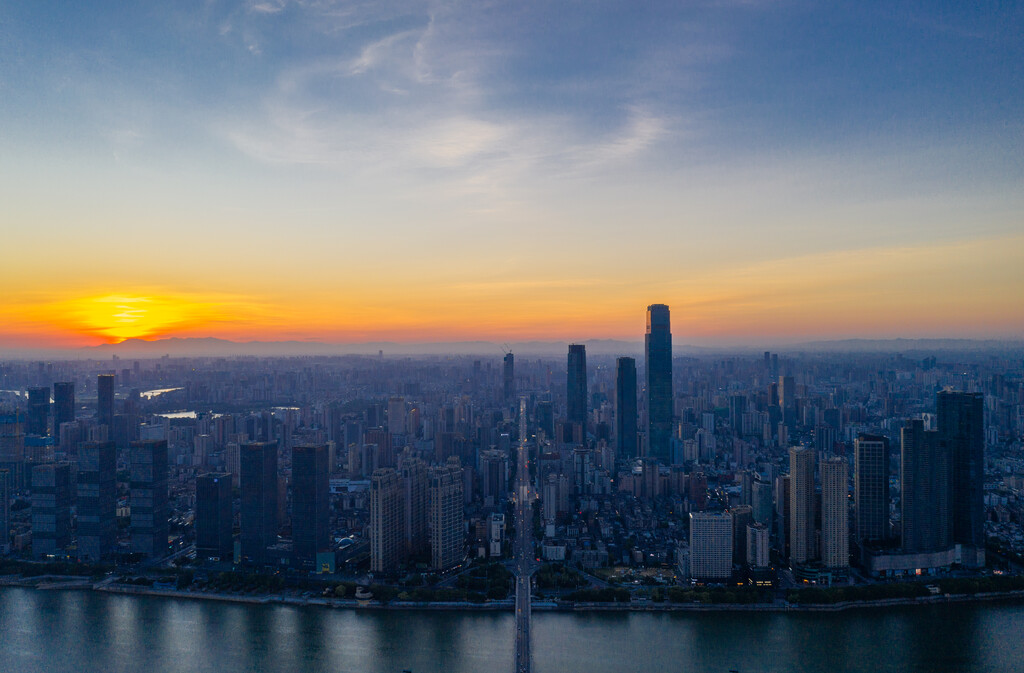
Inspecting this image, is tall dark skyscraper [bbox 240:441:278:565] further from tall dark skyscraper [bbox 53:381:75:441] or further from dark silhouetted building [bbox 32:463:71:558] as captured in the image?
tall dark skyscraper [bbox 53:381:75:441]

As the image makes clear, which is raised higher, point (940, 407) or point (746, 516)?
point (940, 407)

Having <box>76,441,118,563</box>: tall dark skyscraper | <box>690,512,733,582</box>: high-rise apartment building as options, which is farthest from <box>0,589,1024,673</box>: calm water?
<box>76,441,118,563</box>: tall dark skyscraper

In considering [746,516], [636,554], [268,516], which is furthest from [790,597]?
[268,516]

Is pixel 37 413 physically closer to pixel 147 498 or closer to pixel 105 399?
pixel 105 399

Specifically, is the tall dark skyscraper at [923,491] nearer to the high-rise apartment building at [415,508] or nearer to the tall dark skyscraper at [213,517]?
the high-rise apartment building at [415,508]

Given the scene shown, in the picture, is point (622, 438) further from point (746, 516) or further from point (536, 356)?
point (536, 356)
